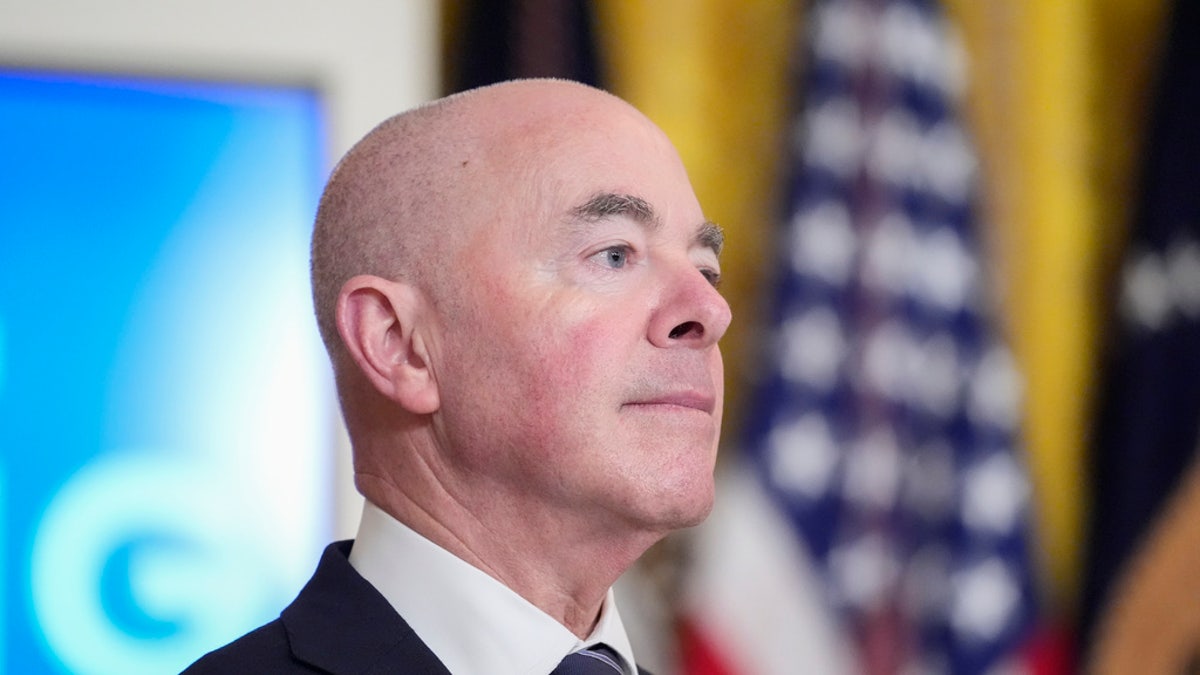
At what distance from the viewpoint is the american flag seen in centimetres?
338

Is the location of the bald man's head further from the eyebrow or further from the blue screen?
the blue screen

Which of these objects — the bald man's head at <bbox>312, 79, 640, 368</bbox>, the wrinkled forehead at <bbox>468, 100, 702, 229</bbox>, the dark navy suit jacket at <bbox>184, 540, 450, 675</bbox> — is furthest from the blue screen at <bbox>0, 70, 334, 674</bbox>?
the wrinkled forehead at <bbox>468, 100, 702, 229</bbox>

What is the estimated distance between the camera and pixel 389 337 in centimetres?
162

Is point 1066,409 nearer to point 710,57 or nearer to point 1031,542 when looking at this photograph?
point 1031,542

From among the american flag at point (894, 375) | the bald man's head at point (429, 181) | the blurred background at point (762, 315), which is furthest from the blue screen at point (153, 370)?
the bald man's head at point (429, 181)

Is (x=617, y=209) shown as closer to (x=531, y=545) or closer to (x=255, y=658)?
(x=531, y=545)

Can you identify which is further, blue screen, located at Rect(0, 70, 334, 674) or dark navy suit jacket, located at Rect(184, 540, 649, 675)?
blue screen, located at Rect(0, 70, 334, 674)

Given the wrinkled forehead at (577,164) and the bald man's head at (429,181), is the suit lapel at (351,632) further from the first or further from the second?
the wrinkled forehead at (577,164)

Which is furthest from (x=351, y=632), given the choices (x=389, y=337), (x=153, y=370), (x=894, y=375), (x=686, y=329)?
(x=894, y=375)

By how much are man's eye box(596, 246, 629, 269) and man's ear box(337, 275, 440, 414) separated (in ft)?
0.72

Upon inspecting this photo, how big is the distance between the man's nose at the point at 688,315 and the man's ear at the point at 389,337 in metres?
0.28

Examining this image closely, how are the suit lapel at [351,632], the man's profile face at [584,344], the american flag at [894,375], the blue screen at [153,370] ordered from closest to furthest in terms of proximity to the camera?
the suit lapel at [351,632] → the man's profile face at [584,344] → the blue screen at [153,370] → the american flag at [894,375]

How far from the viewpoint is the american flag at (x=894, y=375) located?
11.1ft

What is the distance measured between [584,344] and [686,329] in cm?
13
